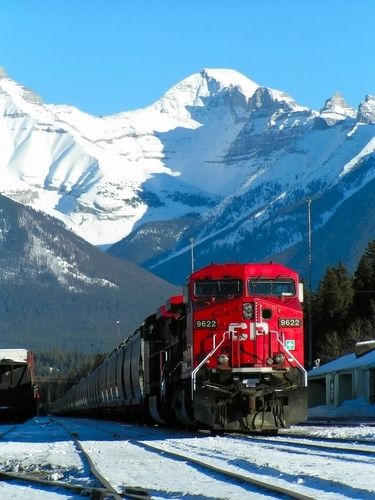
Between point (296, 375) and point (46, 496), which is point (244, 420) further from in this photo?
point (46, 496)

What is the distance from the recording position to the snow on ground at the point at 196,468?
50.1 feet

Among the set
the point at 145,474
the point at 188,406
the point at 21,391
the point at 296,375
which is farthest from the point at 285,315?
the point at 21,391

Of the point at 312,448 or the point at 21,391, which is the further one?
the point at 21,391

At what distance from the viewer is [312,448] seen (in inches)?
885

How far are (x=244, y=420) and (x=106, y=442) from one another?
130 inches

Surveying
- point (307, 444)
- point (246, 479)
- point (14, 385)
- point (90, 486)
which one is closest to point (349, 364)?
point (14, 385)

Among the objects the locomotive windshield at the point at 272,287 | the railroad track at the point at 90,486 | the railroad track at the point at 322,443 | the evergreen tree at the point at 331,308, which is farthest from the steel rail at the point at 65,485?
the evergreen tree at the point at 331,308

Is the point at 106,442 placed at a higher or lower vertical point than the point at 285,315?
lower

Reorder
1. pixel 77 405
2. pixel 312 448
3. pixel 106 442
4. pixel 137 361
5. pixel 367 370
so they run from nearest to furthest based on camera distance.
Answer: pixel 312 448 → pixel 106 442 → pixel 137 361 → pixel 367 370 → pixel 77 405

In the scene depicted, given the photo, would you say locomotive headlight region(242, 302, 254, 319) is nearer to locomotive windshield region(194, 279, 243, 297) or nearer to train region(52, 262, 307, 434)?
train region(52, 262, 307, 434)

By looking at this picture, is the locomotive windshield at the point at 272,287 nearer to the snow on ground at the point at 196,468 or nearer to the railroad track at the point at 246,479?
the snow on ground at the point at 196,468

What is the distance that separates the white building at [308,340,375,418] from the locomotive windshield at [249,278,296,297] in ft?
81.5

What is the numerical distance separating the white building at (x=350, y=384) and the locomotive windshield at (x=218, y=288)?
83.4 ft

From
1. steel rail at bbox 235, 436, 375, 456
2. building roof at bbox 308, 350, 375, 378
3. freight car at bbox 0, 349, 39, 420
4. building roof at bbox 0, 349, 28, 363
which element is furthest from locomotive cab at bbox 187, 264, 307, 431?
building roof at bbox 308, 350, 375, 378
